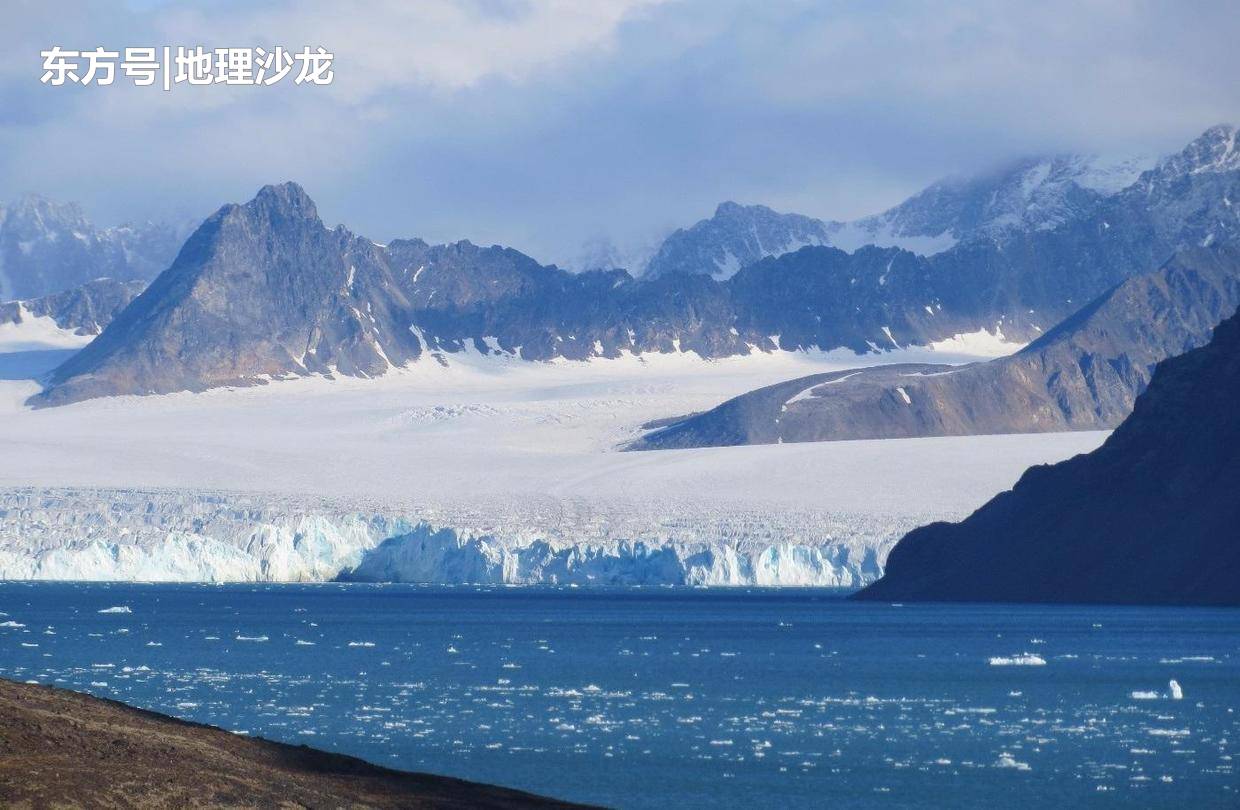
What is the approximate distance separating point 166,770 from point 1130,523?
79.1 m

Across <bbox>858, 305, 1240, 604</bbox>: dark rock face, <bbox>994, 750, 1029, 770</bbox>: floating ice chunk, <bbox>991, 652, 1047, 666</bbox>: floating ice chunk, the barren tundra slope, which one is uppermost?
<bbox>858, 305, 1240, 604</bbox>: dark rock face

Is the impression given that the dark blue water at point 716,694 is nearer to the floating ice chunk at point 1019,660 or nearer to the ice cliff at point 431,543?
the floating ice chunk at point 1019,660

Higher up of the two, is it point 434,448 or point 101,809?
point 434,448

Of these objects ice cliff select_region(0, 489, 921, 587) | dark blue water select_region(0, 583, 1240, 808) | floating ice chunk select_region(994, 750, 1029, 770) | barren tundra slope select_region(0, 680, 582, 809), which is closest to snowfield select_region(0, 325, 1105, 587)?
ice cliff select_region(0, 489, 921, 587)

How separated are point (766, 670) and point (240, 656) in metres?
16.8

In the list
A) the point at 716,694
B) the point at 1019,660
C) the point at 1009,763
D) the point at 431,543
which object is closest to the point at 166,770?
the point at 1009,763

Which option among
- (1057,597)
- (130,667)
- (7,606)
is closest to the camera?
(130,667)

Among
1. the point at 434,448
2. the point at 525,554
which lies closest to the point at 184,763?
the point at 525,554

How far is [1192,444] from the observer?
342 ft

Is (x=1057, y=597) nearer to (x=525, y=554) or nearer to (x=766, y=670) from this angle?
(x=525, y=554)

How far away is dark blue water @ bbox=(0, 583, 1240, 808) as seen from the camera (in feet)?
130

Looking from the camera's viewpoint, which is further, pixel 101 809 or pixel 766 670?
pixel 766 670

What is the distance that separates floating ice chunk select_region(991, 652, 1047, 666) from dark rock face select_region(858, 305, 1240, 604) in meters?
33.6

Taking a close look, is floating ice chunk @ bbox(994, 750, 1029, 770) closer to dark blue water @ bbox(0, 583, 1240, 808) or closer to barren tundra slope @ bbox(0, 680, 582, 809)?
dark blue water @ bbox(0, 583, 1240, 808)
